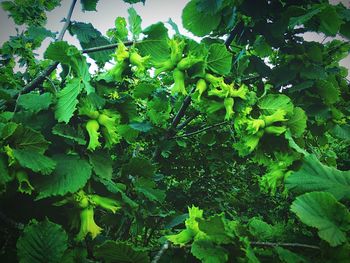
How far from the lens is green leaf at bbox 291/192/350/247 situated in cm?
99

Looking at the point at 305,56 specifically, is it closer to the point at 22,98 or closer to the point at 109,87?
the point at 109,87

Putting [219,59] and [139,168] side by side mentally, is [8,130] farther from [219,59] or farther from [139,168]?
[219,59]

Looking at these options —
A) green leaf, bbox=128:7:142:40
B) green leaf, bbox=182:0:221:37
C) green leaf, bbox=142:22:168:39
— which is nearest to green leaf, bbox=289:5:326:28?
green leaf, bbox=182:0:221:37

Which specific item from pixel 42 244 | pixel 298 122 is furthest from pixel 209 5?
pixel 42 244

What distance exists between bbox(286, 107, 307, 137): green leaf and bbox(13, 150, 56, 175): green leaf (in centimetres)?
120

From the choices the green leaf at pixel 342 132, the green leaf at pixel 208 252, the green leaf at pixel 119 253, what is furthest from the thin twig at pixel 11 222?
the green leaf at pixel 342 132

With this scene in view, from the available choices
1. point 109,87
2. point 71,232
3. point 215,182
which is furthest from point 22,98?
point 215,182

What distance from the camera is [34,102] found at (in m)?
1.25

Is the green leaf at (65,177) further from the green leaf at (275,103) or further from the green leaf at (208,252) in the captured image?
the green leaf at (275,103)

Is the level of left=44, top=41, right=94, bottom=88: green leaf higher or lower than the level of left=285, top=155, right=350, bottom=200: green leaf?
higher

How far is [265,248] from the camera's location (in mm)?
1217

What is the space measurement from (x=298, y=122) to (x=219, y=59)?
552 millimetres

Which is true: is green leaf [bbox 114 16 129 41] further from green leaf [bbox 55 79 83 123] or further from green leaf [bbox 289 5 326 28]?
green leaf [bbox 289 5 326 28]

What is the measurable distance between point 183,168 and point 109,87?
3.38 meters
